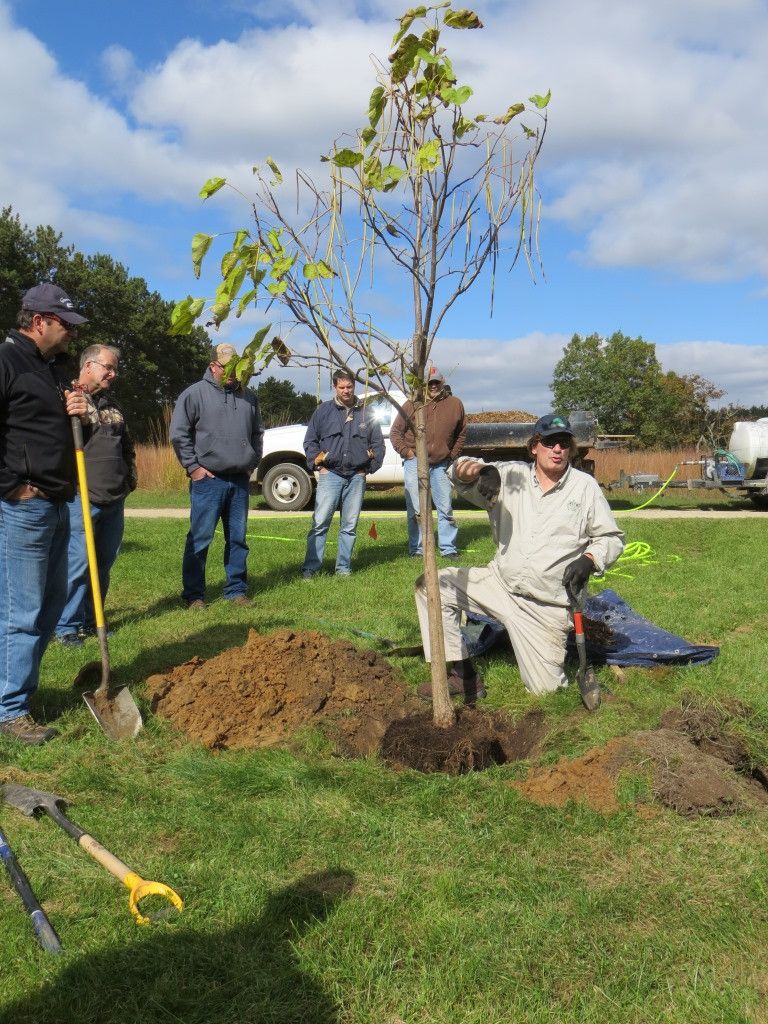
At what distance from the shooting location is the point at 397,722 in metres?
4.66

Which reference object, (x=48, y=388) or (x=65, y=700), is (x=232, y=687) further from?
(x=48, y=388)

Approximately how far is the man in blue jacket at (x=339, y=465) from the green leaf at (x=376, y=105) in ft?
17.3

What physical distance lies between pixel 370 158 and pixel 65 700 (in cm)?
360

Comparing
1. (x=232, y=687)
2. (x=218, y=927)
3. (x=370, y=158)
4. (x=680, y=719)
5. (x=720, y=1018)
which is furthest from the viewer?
(x=232, y=687)

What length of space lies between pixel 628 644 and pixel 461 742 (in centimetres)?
206

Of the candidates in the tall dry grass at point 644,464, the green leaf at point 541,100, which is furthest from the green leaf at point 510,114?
the tall dry grass at point 644,464

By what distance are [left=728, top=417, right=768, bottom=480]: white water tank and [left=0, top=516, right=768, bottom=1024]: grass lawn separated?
12.5 metres

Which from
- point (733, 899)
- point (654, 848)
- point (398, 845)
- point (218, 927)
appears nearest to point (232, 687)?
point (398, 845)

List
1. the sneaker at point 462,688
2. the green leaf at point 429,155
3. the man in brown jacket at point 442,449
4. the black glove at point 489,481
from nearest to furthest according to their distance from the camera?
the green leaf at point 429,155 → the black glove at point 489,481 → the sneaker at point 462,688 → the man in brown jacket at point 442,449

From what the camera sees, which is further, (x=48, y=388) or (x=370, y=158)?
(x=48, y=388)

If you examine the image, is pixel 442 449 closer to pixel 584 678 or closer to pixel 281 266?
pixel 584 678

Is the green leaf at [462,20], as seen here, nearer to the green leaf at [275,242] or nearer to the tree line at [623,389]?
the green leaf at [275,242]

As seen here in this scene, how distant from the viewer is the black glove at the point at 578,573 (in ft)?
16.5

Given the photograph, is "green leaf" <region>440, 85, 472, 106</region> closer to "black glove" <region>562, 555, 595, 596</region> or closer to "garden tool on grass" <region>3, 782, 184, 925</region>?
"black glove" <region>562, 555, 595, 596</region>
